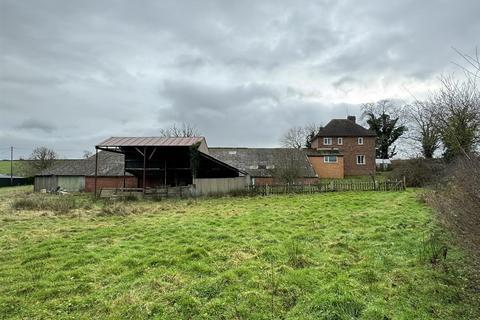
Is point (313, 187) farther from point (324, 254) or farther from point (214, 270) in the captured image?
point (214, 270)

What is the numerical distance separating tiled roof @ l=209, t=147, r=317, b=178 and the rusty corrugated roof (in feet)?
33.6

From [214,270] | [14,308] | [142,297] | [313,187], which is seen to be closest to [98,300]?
[142,297]

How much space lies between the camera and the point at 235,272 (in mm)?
6320

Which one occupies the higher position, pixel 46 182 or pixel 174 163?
pixel 174 163

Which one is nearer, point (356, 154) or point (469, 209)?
point (469, 209)

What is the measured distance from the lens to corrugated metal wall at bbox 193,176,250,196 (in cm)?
2311

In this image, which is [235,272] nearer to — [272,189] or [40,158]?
[272,189]

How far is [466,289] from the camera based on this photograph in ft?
17.3

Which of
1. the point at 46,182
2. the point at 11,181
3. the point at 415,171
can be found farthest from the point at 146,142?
the point at 11,181

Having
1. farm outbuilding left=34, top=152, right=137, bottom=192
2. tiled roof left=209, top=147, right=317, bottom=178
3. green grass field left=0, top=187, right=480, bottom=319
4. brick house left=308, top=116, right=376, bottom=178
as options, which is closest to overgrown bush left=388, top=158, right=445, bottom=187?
tiled roof left=209, top=147, right=317, bottom=178

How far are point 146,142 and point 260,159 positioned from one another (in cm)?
1502

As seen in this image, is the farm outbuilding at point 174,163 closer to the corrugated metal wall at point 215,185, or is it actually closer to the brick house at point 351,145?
the corrugated metal wall at point 215,185

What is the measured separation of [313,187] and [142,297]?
67.4 feet

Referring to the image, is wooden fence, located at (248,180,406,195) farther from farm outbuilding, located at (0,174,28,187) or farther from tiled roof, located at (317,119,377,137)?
farm outbuilding, located at (0,174,28,187)
